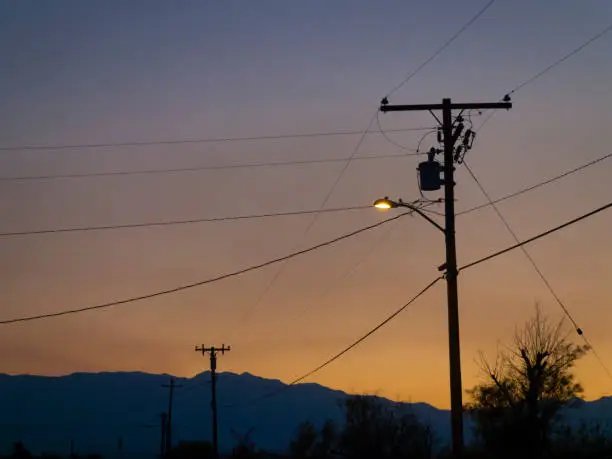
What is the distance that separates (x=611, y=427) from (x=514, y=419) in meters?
12.0

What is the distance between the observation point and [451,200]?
25734mm

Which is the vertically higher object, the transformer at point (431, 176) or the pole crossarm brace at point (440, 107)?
the pole crossarm brace at point (440, 107)

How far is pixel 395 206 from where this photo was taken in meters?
25.8

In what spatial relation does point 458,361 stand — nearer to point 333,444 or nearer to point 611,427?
point 611,427

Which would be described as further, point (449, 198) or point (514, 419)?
point (514, 419)

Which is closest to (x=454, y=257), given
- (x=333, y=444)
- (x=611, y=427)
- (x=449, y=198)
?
(x=449, y=198)

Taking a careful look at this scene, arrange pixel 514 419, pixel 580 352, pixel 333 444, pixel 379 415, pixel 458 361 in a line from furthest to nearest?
pixel 333 444 → pixel 379 415 → pixel 580 352 → pixel 514 419 → pixel 458 361

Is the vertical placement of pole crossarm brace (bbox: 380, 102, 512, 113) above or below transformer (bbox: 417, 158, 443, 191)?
above

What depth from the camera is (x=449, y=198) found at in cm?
2575

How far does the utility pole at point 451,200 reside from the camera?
2472 cm

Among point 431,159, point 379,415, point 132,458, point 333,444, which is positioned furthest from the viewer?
point 132,458

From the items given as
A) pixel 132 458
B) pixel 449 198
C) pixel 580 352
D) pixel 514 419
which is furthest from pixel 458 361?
pixel 132 458

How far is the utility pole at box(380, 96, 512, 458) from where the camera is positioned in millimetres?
24719

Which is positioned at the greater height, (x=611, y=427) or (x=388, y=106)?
(x=388, y=106)
